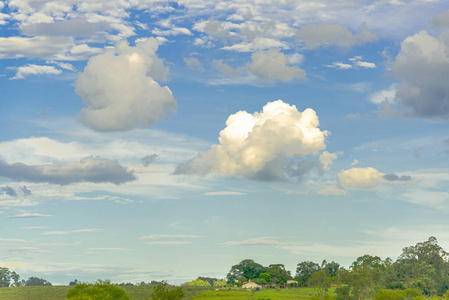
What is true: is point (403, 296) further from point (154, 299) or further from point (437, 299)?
point (154, 299)

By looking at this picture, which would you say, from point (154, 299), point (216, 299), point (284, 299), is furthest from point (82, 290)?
point (284, 299)

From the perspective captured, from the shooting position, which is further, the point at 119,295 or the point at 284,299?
the point at 284,299

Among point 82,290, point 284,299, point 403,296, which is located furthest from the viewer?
point 284,299

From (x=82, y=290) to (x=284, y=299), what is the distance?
78751mm

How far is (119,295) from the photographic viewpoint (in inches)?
6117

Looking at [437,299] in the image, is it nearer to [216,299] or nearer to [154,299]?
[216,299]

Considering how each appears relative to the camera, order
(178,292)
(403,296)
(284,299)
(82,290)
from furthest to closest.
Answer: (284,299) → (403,296) → (178,292) → (82,290)

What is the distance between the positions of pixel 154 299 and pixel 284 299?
60.2 metres

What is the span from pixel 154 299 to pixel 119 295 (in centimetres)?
1030

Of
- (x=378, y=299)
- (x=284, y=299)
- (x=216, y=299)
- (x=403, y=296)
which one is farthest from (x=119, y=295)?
(x=403, y=296)

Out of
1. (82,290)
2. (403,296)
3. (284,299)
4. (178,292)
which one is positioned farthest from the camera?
(284,299)

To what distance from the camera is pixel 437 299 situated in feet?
569

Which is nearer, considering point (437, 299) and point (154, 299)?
point (154, 299)

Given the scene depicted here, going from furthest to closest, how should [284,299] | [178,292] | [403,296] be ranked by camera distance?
[284,299] < [403,296] < [178,292]
